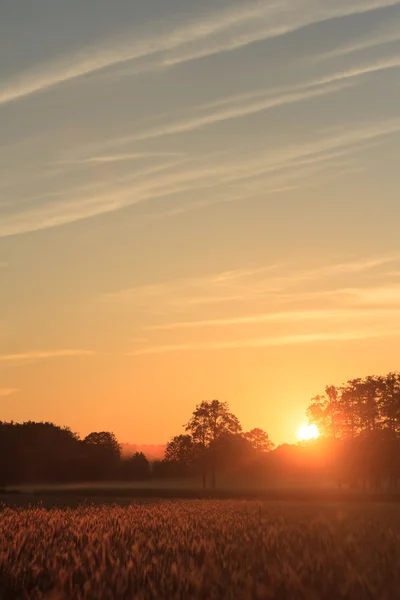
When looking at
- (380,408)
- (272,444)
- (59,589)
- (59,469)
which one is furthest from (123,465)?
(59,589)

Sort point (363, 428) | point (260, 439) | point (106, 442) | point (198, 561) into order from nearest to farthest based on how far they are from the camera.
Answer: point (198, 561), point (363, 428), point (106, 442), point (260, 439)

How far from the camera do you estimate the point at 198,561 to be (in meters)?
14.0

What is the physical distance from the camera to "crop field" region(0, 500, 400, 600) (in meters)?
10.8

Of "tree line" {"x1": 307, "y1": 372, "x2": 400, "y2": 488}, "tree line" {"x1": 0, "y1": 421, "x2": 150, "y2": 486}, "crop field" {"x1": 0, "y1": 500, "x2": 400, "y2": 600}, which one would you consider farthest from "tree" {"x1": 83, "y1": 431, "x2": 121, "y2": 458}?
"crop field" {"x1": 0, "y1": 500, "x2": 400, "y2": 600}

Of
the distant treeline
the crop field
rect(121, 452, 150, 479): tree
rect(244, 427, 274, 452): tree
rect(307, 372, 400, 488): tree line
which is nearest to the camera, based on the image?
the crop field

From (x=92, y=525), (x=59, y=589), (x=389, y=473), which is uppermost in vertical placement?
(x=389, y=473)

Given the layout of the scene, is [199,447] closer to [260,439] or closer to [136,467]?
[136,467]

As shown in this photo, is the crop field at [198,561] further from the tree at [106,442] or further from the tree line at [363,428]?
the tree at [106,442]

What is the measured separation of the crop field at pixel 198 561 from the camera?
424 inches

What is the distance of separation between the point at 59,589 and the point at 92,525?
763cm

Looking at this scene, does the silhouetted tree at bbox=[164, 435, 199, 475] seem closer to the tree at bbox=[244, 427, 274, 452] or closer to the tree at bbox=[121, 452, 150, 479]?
the tree at bbox=[121, 452, 150, 479]

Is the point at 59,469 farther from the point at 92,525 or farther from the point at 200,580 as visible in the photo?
the point at 200,580

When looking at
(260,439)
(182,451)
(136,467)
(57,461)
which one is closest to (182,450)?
(182,451)

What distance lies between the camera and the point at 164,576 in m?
11.5
